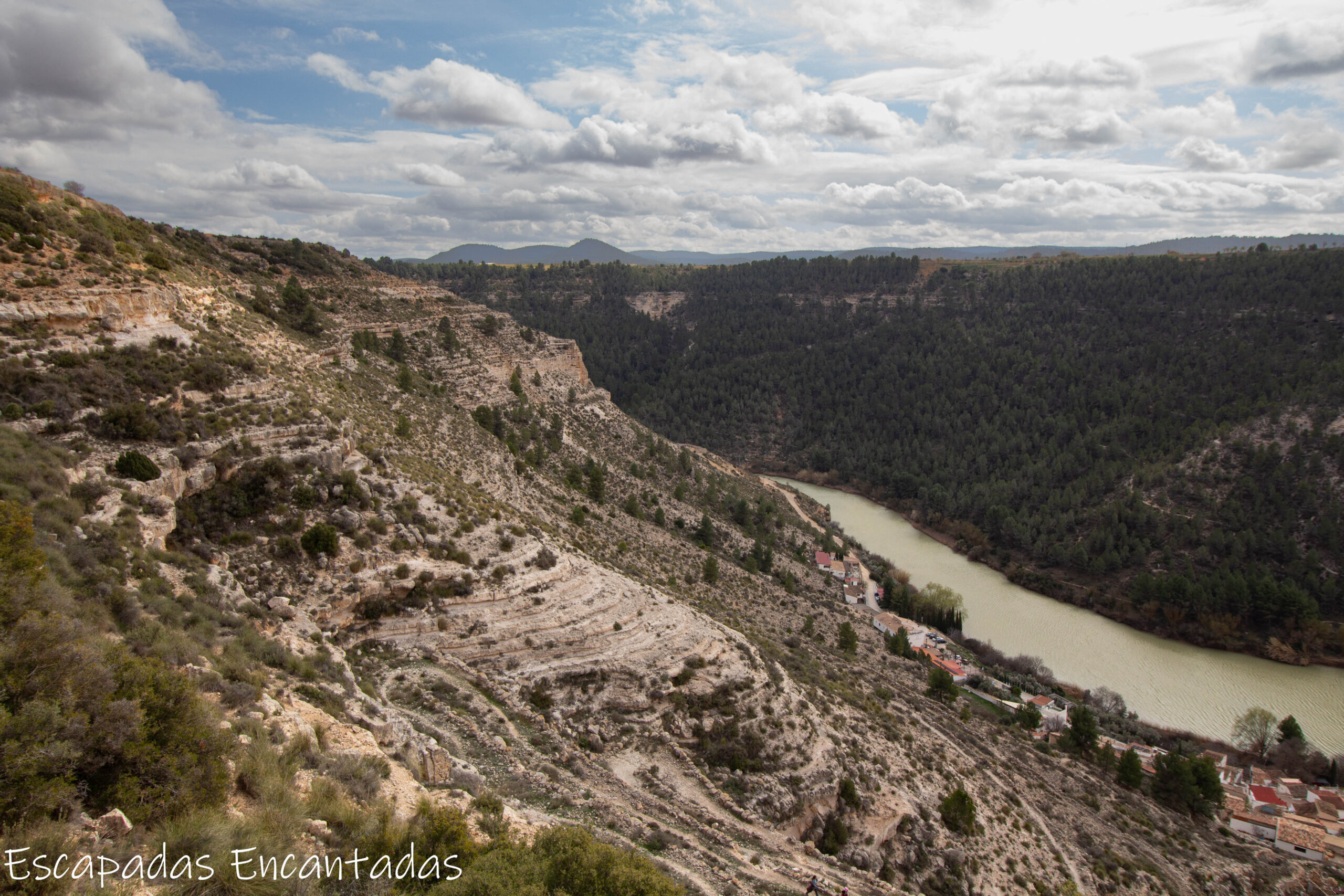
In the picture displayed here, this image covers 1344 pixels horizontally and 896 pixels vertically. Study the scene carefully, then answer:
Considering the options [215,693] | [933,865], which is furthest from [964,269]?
[215,693]

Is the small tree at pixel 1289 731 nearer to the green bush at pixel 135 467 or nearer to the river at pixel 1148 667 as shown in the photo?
the river at pixel 1148 667

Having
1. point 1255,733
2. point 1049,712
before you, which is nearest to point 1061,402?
point 1255,733

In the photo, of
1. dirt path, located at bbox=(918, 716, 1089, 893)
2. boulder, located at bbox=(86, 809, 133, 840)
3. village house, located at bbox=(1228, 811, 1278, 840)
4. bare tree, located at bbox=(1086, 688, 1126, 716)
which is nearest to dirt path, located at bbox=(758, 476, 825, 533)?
bare tree, located at bbox=(1086, 688, 1126, 716)

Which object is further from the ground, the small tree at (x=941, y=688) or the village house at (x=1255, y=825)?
the small tree at (x=941, y=688)

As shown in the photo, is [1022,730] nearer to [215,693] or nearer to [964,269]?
[215,693]

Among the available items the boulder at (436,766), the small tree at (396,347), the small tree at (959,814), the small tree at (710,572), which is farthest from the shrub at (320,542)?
the small tree at (396,347)
